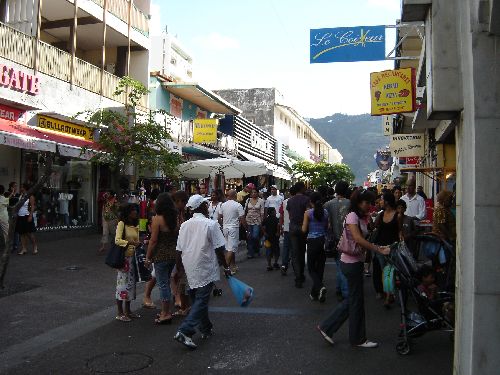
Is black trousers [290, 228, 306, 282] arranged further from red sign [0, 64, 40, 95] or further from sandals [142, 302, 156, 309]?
red sign [0, 64, 40, 95]

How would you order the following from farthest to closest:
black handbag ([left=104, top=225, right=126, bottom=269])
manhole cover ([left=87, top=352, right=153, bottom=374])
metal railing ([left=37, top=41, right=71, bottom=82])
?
metal railing ([left=37, top=41, right=71, bottom=82])
black handbag ([left=104, top=225, right=126, bottom=269])
manhole cover ([left=87, top=352, right=153, bottom=374])

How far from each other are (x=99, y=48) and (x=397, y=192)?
13647 mm

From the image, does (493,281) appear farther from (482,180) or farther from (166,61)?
(166,61)

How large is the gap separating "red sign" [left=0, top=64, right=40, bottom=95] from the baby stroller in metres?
11.5

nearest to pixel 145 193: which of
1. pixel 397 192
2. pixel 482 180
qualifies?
pixel 397 192

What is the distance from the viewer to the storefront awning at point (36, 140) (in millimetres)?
11906

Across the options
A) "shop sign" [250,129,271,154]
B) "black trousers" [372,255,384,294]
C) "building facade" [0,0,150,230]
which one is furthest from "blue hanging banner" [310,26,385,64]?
"shop sign" [250,129,271,154]

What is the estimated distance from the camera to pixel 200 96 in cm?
2664

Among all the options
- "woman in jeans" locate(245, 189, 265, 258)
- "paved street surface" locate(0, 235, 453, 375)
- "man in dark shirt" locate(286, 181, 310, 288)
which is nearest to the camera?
"paved street surface" locate(0, 235, 453, 375)

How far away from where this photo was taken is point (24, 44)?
14.7 m

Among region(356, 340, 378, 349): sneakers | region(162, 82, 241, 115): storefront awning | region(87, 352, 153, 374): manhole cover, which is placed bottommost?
region(87, 352, 153, 374): manhole cover

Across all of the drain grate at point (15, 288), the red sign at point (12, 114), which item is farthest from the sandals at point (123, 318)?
the red sign at point (12, 114)

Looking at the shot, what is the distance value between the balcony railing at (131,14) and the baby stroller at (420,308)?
15.7 m

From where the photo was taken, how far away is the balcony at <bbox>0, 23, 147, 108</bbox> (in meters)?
14.1
